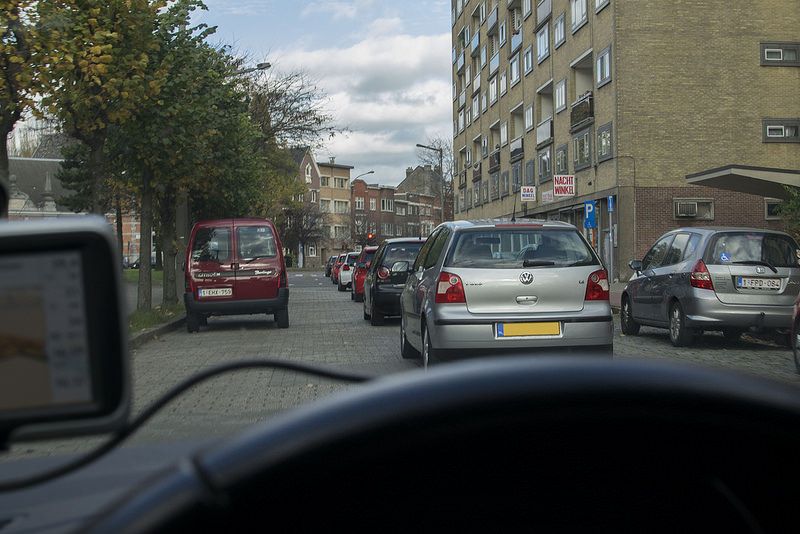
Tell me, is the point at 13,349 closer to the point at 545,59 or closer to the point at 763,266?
the point at 763,266

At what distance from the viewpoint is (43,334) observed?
1134mm

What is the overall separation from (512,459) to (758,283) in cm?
1210

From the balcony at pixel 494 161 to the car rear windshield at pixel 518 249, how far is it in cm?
5045

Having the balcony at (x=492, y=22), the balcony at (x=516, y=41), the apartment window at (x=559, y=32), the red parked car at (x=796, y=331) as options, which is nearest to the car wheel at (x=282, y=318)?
the red parked car at (x=796, y=331)

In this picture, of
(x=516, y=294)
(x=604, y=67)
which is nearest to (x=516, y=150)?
(x=604, y=67)

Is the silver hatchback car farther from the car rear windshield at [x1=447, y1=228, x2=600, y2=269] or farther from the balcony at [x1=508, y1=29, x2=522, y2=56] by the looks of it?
the balcony at [x1=508, y1=29, x2=522, y2=56]

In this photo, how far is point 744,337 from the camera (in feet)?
47.6

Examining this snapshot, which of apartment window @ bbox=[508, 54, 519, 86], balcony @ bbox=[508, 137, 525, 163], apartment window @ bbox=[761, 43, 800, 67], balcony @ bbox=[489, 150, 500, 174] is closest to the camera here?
apartment window @ bbox=[761, 43, 800, 67]

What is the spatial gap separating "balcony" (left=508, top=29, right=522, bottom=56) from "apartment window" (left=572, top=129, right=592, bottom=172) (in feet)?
41.0

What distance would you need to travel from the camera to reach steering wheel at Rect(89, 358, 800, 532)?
938mm

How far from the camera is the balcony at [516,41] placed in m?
53.0

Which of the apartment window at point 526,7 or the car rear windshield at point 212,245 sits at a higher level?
the apartment window at point 526,7

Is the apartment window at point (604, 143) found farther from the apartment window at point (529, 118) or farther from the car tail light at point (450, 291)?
the car tail light at point (450, 291)

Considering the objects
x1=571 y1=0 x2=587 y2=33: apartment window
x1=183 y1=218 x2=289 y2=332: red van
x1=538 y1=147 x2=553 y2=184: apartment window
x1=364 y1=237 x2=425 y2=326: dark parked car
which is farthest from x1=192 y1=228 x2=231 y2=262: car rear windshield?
x1=538 y1=147 x2=553 y2=184: apartment window
